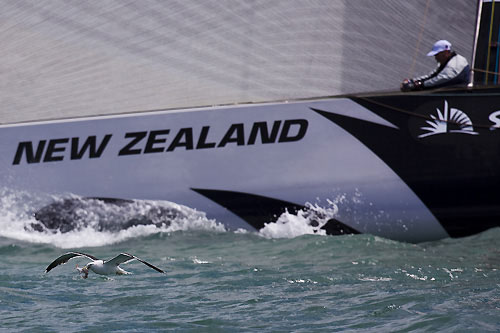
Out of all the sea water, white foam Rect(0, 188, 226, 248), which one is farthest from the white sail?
the sea water

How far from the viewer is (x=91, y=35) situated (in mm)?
7352

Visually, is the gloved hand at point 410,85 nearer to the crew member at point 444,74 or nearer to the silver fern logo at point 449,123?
the crew member at point 444,74

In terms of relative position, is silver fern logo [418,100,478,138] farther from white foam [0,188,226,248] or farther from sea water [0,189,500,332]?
white foam [0,188,226,248]

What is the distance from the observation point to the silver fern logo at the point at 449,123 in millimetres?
6984

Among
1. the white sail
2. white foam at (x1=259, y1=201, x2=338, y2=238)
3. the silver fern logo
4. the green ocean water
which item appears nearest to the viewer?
the green ocean water

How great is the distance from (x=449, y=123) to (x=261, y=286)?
226 centimetres

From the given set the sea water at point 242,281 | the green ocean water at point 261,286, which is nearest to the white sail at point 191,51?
the sea water at point 242,281

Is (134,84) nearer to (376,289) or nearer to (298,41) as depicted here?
(298,41)

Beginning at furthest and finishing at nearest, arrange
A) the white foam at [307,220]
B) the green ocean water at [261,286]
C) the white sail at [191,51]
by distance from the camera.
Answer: the white sail at [191,51] < the white foam at [307,220] < the green ocean water at [261,286]

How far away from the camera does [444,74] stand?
23.4 feet

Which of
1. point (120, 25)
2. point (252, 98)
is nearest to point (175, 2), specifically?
point (120, 25)

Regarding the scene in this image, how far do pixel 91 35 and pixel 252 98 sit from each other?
1.39 metres

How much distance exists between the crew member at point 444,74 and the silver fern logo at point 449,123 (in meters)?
0.22

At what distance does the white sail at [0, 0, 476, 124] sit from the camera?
7.29 m
